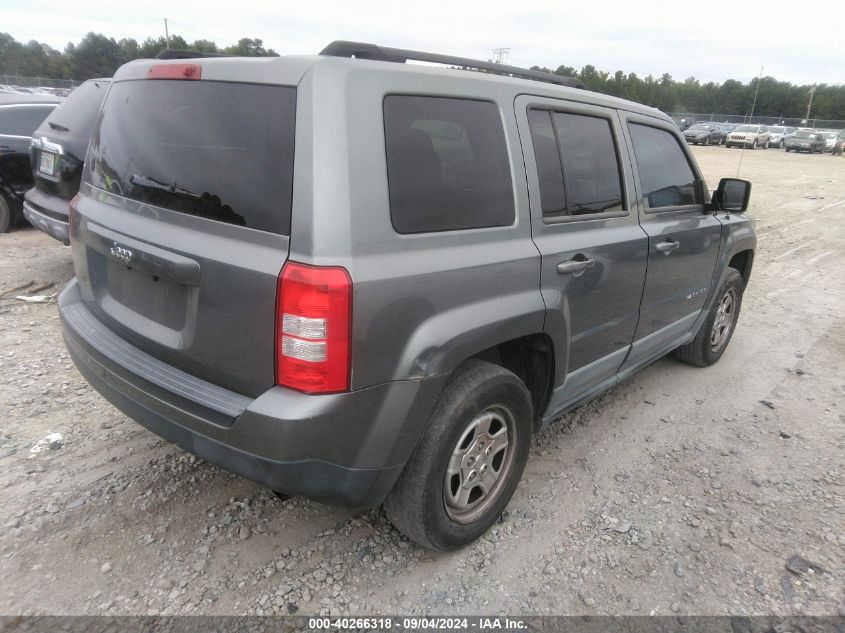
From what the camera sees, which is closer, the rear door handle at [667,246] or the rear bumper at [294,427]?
the rear bumper at [294,427]

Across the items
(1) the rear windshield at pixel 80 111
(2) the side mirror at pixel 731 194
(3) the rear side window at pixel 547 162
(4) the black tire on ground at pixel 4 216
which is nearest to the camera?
(3) the rear side window at pixel 547 162

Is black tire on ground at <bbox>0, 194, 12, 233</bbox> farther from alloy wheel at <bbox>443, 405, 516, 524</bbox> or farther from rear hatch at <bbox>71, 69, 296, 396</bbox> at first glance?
alloy wheel at <bbox>443, 405, 516, 524</bbox>

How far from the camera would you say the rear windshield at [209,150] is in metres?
1.89

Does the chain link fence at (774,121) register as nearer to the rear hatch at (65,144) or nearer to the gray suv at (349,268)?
the rear hatch at (65,144)

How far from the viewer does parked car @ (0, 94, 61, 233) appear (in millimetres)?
6809

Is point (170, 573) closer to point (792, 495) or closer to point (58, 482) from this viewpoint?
point (58, 482)

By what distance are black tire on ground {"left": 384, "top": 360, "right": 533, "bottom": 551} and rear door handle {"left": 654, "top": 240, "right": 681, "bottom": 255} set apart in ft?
4.38

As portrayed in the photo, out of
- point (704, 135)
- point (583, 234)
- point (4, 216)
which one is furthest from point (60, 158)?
point (704, 135)

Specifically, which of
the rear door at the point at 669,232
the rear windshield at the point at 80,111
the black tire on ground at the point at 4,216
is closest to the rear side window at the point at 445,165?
the rear door at the point at 669,232

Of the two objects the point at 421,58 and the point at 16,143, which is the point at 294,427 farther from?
the point at 16,143

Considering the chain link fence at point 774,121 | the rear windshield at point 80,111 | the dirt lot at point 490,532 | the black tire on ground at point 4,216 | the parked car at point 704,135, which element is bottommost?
the dirt lot at point 490,532

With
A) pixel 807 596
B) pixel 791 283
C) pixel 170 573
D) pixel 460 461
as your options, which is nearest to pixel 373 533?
pixel 460 461

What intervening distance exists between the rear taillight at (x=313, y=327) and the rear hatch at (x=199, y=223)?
0.06 m

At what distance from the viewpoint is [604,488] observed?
3.06 m
